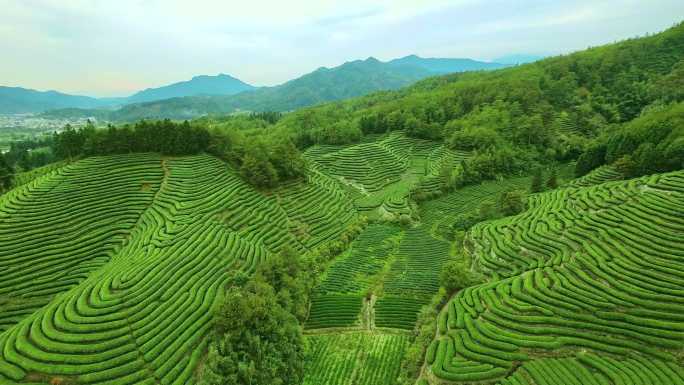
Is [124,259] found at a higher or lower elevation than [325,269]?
higher

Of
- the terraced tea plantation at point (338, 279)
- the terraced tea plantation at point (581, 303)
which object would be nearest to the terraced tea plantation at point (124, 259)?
the terraced tea plantation at point (338, 279)

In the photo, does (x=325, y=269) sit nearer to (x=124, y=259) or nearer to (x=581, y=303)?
(x=124, y=259)

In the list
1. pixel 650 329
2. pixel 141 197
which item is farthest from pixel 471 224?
pixel 141 197

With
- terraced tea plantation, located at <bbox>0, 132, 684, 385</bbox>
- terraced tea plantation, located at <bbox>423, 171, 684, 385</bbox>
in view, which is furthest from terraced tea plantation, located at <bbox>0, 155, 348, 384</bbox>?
terraced tea plantation, located at <bbox>423, 171, 684, 385</bbox>

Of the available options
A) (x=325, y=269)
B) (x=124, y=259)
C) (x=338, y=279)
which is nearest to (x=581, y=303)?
(x=338, y=279)

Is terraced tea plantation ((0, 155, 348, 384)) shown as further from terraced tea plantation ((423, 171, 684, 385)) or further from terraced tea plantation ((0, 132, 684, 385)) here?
terraced tea plantation ((423, 171, 684, 385))
